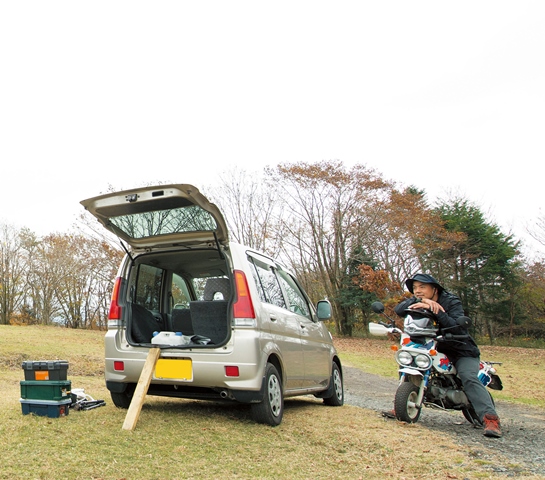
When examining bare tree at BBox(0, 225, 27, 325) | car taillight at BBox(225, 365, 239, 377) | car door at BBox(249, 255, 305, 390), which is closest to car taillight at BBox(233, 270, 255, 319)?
car door at BBox(249, 255, 305, 390)

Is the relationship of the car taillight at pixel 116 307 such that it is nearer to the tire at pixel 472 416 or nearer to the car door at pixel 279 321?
the car door at pixel 279 321

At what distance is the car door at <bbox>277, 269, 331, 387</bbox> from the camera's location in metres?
5.97

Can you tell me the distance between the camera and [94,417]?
4.57 m

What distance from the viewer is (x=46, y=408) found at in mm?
4410

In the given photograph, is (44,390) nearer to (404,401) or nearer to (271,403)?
(271,403)

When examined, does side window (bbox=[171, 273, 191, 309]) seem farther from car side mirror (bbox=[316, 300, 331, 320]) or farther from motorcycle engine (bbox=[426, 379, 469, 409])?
motorcycle engine (bbox=[426, 379, 469, 409])

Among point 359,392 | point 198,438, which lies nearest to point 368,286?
point 359,392

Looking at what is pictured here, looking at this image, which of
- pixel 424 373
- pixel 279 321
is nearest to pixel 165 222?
pixel 279 321

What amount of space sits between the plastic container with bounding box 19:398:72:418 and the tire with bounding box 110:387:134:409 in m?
0.67

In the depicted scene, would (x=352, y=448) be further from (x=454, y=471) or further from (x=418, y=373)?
(x=418, y=373)

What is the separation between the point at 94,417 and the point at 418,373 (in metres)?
3.16

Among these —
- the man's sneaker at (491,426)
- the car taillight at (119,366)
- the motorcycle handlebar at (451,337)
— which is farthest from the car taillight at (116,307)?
the man's sneaker at (491,426)

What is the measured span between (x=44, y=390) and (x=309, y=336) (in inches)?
116

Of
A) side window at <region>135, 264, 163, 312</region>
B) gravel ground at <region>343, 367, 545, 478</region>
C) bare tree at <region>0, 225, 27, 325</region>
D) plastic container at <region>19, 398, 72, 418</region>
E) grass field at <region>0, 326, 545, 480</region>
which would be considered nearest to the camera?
grass field at <region>0, 326, 545, 480</region>
